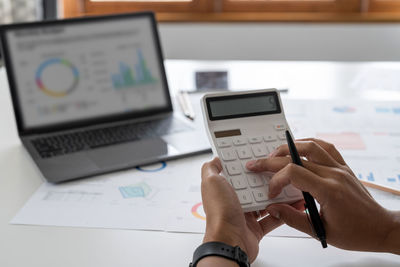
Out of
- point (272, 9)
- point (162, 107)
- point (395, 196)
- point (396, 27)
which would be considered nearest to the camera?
point (395, 196)

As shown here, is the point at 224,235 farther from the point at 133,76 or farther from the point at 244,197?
the point at 133,76

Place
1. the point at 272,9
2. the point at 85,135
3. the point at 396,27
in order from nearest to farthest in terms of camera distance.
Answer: the point at 85,135
the point at 396,27
the point at 272,9

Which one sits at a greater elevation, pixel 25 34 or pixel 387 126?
pixel 25 34

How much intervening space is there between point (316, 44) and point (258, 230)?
191 centimetres

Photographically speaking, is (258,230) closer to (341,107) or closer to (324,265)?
(324,265)

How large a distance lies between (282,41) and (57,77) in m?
1.59

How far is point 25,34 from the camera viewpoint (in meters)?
1.13

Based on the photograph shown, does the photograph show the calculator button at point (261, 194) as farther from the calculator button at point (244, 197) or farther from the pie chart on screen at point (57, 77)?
the pie chart on screen at point (57, 77)

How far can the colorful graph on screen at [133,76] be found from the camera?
47.4 inches

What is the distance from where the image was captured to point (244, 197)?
75 centimetres

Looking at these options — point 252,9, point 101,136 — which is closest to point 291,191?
point 101,136

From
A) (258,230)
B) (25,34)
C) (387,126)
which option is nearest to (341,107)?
(387,126)

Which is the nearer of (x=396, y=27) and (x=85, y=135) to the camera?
(x=85, y=135)

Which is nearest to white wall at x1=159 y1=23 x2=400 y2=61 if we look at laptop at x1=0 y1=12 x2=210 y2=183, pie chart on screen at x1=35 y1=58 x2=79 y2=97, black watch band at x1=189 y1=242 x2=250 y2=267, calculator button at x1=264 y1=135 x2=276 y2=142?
laptop at x1=0 y1=12 x2=210 y2=183
